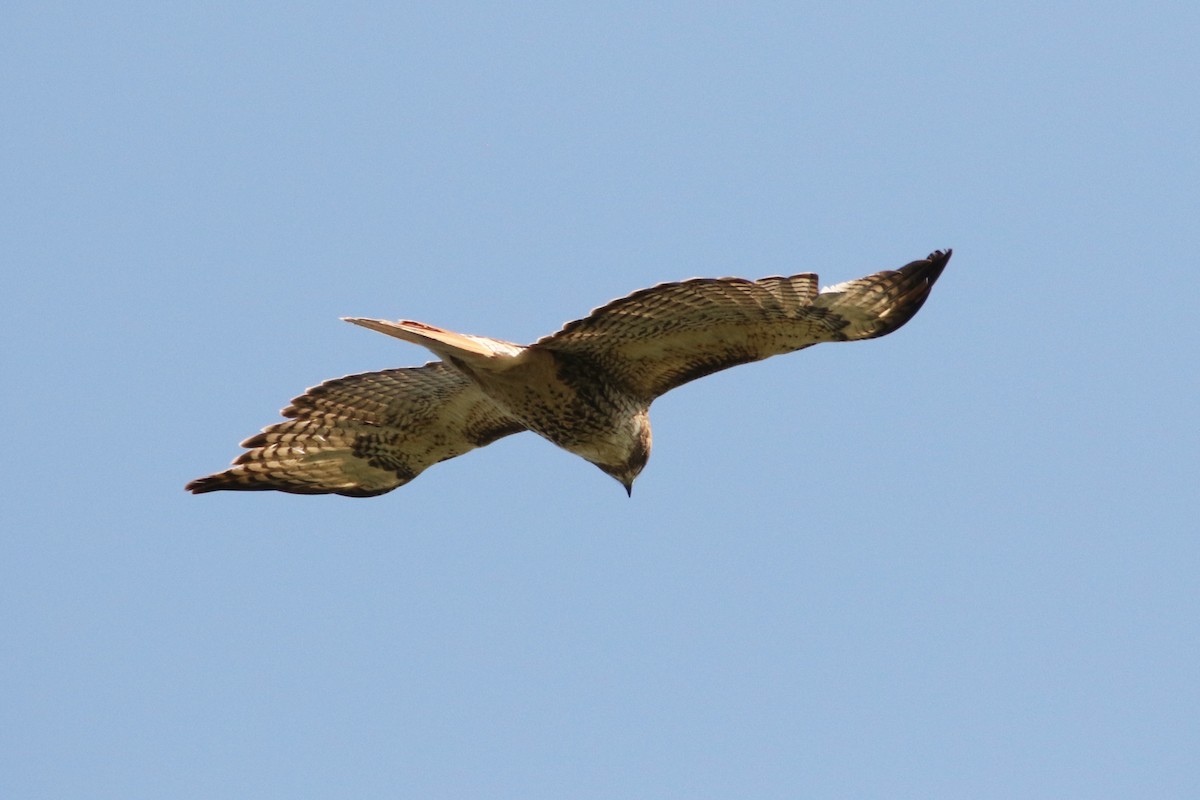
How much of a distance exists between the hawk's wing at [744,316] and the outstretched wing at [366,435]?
134 cm

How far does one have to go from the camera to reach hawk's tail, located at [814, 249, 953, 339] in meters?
8.31

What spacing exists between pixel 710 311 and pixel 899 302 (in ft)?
3.18

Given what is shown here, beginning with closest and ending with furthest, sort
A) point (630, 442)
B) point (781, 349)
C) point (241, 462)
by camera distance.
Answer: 1. point (781, 349)
2. point (630, 442)
3. point (241, 462)

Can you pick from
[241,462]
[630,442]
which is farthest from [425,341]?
[241,462]

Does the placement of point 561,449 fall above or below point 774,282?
below

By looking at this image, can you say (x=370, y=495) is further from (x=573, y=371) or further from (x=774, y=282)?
(x=774, y=282)

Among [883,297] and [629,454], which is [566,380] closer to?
[629,454]

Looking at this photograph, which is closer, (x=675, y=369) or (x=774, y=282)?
(x=774, y=282)

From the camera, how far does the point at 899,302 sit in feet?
27.6

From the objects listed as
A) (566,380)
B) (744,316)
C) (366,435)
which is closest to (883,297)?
(744,316)

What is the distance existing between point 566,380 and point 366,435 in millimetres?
1756

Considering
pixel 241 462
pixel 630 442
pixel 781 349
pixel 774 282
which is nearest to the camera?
pixel 774 282

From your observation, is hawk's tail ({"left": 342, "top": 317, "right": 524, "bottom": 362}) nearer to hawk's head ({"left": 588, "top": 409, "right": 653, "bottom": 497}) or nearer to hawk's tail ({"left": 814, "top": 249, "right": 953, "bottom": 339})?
hawk's head ({"left": 588, "top": 409, "right": 653, "bottom": 497})

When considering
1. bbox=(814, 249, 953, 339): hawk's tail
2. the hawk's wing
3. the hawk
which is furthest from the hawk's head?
bbox=(814, 249, 953, 339): hawk's tail
